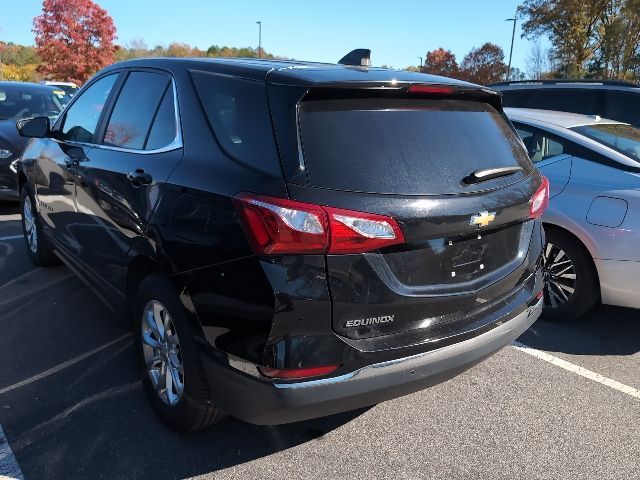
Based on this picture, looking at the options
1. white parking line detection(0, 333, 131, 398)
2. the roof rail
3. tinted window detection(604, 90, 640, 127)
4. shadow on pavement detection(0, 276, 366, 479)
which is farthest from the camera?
the roof rail

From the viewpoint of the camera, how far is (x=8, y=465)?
2449 mm

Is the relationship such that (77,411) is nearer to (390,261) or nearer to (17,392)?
(17,392)

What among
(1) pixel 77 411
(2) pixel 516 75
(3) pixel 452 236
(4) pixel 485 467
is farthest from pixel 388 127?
(2) pixel 516 75

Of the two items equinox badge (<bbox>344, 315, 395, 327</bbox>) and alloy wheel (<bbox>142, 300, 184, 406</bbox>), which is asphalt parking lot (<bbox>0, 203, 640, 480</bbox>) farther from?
equinox badge (<bbox>344, 315, 395, 327</bbox>)

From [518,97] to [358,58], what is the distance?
15.1ft

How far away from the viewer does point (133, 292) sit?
2.96m

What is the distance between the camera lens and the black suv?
204 centimetres

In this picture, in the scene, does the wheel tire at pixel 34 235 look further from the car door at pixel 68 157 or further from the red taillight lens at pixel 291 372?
the red taillight lens at pixel 291 372

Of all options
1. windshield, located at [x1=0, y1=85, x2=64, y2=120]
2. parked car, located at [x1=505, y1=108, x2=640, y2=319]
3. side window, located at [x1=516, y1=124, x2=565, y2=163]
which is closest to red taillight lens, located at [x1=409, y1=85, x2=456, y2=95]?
parked car, located at [x1=505, y1=108, x2=640, y2=319]

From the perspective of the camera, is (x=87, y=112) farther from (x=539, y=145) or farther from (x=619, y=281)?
(x=619, y=281)

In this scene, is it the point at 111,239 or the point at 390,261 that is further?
the point at 111,239

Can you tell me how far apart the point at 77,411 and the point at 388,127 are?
6.98 ft

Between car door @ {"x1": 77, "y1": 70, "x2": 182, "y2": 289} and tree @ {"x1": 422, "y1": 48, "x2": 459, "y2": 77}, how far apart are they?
153 ft

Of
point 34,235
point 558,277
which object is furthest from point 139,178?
A: point 558,277
